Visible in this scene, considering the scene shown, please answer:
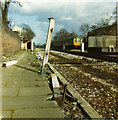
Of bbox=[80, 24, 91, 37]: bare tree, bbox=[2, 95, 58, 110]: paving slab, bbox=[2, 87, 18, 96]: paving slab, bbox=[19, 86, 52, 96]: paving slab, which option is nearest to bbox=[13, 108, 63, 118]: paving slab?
bbox=[2, 95, 58, 110]: paving slab

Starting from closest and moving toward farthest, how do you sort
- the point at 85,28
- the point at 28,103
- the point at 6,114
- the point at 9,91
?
the point at 6,114, the point at 28,103, the point at 9,91, the point at 85,28

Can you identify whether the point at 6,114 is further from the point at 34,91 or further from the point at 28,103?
the point at 34,91

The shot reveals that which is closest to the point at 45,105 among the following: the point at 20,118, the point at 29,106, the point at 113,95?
the point at 29,106

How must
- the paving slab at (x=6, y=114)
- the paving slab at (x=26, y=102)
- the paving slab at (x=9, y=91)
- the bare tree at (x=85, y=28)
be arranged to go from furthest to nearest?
Result: the bare tree at (x=85, y=28) < the paving slab at (x=9, y=91) < the paving slab at (x=26, y=102) < the paving slab at (x=6, y=114)

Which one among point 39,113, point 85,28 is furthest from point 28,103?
point 85,28

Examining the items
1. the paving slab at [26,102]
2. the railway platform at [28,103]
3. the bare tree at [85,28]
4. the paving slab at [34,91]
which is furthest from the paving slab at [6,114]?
the bare tree at [85,28]

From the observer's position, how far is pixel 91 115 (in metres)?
2.19

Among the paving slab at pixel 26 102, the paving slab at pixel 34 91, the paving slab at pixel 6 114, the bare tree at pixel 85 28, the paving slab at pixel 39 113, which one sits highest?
the bare tree at pixel 85 28

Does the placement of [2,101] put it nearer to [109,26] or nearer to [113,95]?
[113,95]

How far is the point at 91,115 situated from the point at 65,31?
81.8m

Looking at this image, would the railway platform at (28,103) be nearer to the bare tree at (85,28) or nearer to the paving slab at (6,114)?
the paving slab at (6,114)

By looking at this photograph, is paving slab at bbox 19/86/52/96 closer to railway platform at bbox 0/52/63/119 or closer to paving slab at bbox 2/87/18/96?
railway platform at bbox 0/52/63/119

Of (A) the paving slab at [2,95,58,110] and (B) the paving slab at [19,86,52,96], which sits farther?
(B) the paving slab at [19,86,52,96]

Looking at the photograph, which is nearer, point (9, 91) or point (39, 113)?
point (39, 113)
